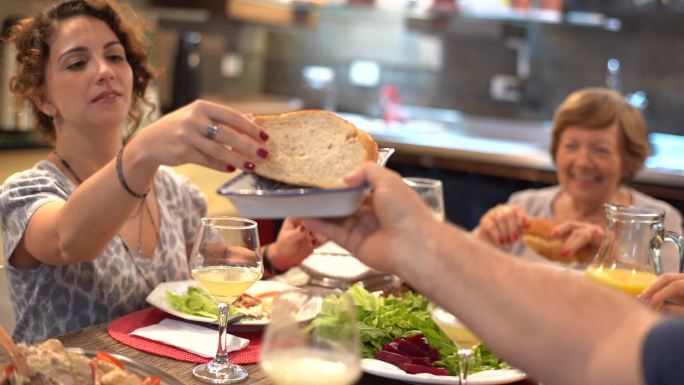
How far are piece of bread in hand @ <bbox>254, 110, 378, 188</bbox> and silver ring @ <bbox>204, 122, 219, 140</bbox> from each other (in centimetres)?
7

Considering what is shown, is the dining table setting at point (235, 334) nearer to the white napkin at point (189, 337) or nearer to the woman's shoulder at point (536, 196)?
the white napkin at point (189, 337)

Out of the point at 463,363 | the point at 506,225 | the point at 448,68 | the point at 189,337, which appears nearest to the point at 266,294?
the point at 189,337

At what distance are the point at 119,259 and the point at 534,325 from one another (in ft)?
3.87

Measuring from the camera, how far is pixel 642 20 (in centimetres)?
509

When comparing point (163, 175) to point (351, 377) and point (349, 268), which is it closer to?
point (349, 268)

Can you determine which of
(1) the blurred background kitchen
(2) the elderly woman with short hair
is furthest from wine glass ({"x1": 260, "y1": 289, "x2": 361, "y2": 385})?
(1) the blurred background kitchen

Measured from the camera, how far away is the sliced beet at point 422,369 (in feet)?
4.91

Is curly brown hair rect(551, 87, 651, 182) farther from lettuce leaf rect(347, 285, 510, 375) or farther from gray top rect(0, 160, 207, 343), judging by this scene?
gray top rect(0, 160, 207, 343)

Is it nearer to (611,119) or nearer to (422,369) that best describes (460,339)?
(422,369)

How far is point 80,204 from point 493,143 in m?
3.40

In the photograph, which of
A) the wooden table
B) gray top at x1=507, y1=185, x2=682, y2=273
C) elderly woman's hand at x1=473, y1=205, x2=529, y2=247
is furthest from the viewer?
gray top at x1=507, y1=185, x2=682, y2=273

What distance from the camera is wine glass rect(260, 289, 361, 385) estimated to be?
93 centimetres

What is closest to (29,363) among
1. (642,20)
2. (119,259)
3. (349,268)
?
(119,259)

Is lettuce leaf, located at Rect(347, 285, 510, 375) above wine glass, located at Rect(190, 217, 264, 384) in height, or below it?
below
